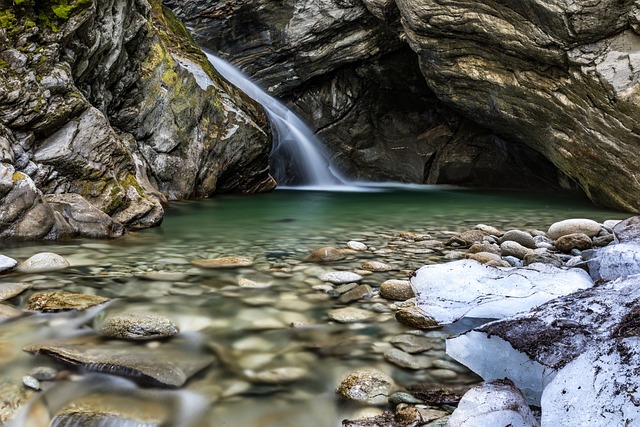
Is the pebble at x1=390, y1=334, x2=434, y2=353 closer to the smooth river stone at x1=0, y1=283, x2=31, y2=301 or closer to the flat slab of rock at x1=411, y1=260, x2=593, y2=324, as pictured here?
the flat slab of rock at x1=411, y1=260, x2=593, y2=324

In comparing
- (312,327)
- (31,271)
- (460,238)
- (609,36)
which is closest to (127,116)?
(31,271)

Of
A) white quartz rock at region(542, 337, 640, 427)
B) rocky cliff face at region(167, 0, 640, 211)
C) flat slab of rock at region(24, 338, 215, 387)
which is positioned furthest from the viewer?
rocky cliff face at region(167, 0, 640, 211)

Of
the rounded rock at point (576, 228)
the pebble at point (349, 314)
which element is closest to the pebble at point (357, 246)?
the pebble at point (349, 314)

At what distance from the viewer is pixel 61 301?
280 cm

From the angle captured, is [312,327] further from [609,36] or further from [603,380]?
[609,36]

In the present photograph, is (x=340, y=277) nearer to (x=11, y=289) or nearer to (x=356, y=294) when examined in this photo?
(x=356, y=294)

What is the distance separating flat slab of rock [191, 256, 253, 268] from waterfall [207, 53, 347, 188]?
8876mm

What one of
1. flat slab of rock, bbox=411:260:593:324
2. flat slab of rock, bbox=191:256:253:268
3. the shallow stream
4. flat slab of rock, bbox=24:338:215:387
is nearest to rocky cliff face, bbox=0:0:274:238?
the shallow stream

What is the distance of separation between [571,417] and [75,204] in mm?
5237

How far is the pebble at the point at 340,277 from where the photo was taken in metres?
3.52

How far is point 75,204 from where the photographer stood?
207 inches

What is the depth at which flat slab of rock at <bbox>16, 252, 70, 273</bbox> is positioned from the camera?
3.54 meters

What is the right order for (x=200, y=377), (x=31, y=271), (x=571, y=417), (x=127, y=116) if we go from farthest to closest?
(x=127, y=116)
(x=31, y=271)
(x=200, y=377)
(x=571, y=417)

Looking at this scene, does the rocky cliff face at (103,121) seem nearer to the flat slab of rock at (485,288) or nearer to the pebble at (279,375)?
the pebble at (279,375)
